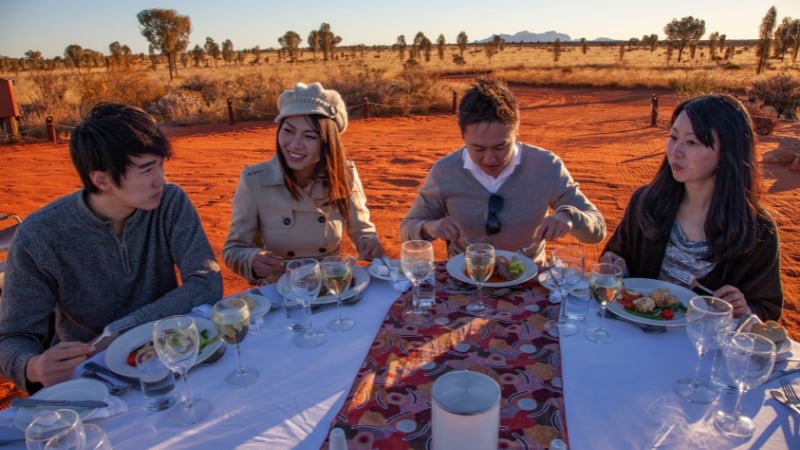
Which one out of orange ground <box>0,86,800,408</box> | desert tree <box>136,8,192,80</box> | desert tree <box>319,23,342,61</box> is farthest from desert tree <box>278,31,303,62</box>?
orange ground <box>0,86,800,408</box>

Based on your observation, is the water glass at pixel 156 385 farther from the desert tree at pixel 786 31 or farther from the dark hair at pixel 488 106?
the desert tree at pixel 786 31

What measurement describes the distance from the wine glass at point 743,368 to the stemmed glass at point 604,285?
1.30ft

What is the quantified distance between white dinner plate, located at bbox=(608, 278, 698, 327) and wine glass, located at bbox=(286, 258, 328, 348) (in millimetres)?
1130

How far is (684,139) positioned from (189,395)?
91.8 inches

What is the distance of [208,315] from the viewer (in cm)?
205

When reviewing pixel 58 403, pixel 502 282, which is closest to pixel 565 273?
pixel 502 282

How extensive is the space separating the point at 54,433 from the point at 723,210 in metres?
2.61

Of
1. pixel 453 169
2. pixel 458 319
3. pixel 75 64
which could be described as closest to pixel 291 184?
pixel 453 169

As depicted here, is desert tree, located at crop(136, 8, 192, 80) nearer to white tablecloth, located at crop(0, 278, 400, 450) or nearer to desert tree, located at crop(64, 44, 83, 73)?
desert tree, located at crop(64, 44, 83, 73)

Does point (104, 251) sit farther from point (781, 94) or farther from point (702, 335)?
point (781, 94)

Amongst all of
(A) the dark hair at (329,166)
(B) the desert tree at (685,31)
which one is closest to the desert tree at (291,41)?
(B) the desert tree at (685,31)

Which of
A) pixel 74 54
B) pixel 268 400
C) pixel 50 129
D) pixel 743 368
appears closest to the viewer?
pixel 743 368

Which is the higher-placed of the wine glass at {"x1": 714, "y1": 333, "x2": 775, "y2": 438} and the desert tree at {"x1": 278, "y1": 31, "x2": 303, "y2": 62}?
the desert tree at {"x1": 278, "y1": 31, "x2": 303, "y2": 62}

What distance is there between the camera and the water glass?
5.05 feet
